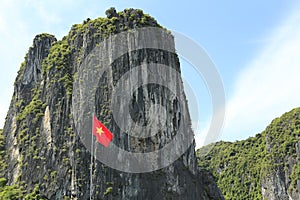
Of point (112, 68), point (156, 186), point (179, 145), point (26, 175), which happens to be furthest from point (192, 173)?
point (26, 175)

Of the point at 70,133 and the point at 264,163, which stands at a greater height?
the point at 264,163

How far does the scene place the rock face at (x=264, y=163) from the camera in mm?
69000

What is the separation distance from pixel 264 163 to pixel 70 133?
Result: 45.8 meters

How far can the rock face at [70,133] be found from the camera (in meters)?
36.7

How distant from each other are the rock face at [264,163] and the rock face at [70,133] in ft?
84.0

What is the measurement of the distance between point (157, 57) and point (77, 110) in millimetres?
10307

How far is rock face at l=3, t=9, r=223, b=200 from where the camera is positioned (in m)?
36.7

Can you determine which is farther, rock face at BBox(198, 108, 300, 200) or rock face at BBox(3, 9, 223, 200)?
rock face at BBox(198, 108, 300, 200)

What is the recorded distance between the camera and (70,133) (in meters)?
39.2

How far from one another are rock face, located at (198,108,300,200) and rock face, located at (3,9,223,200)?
1007 inches

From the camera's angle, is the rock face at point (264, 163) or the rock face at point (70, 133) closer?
the rock face at point (70, 133)

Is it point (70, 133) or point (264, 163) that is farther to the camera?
point (264, 163)

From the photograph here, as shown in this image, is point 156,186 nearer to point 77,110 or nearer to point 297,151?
point 77,110

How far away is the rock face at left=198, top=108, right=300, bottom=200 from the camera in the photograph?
69.0 meters
